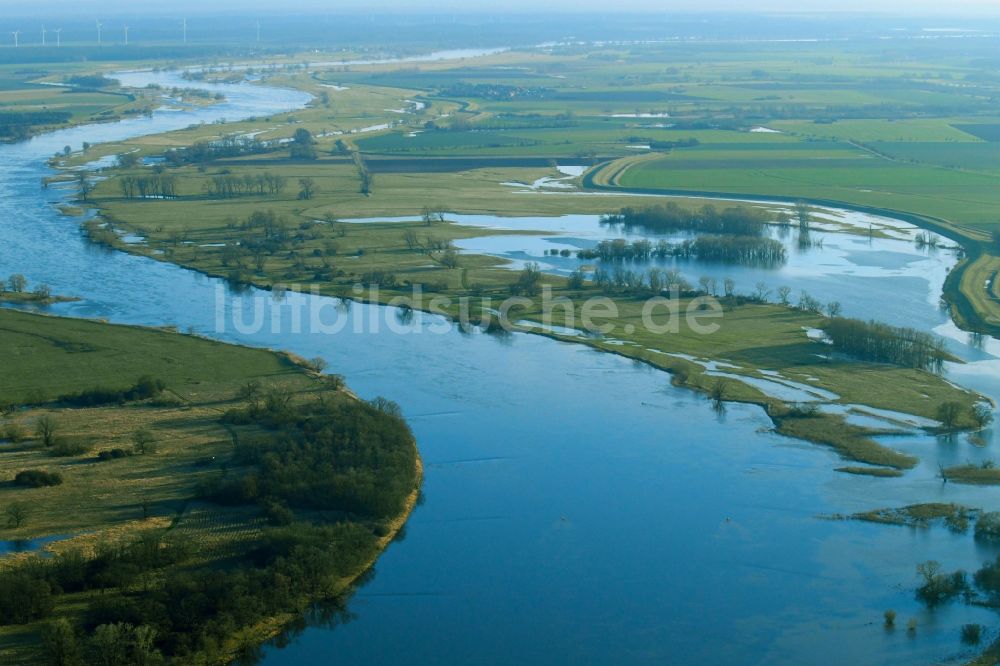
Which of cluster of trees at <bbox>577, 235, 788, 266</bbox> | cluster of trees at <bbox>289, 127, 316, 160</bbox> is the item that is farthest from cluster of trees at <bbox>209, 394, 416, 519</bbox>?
cluster of trees at <bbox>289, 127, 316, 160</bbox>

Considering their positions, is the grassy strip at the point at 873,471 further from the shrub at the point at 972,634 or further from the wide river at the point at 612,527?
the shrub at the point at 972,634

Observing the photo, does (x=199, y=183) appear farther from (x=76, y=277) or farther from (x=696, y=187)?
(x=696, y=187)

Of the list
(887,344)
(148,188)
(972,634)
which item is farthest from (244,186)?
(972,634)

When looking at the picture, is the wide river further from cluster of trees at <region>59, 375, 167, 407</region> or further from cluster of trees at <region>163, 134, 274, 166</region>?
cluster of trees at <region>163, 134, 274, 166</region>

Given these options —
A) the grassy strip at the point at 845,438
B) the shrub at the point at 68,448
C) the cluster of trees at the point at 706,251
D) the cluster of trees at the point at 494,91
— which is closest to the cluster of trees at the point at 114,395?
the shrub at the point at 68,448

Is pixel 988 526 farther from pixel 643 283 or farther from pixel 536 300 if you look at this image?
pixel 643 283

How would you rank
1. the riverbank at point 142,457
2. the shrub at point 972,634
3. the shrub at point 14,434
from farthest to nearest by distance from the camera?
the shrub at point 14,434 → the riverbank at point 142,457 → the shrub at point 972,634

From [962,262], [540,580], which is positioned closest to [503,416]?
[540,580]
